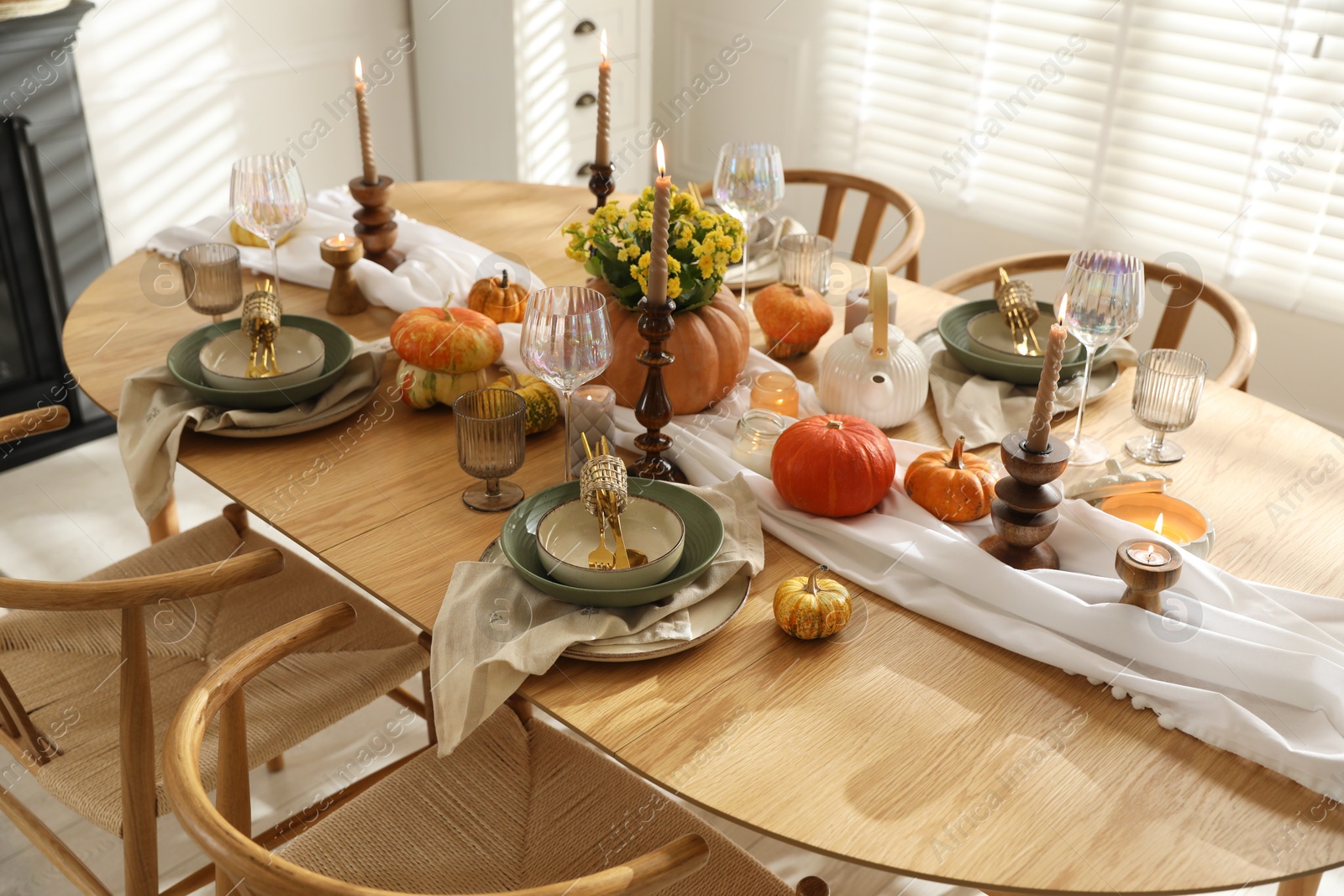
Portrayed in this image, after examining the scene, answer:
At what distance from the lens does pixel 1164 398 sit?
154 centimetres

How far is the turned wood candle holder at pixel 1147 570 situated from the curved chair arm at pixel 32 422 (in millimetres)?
1457

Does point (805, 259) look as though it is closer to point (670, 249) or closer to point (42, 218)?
point (670, 249)

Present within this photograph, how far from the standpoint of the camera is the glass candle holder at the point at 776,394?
1559 mm

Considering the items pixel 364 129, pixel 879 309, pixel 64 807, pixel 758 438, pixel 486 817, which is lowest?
pixel 64 807

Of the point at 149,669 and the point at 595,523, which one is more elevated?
the point at 595,523

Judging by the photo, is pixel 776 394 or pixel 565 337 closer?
pixel 565 337

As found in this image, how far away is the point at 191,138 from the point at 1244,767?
3.21m

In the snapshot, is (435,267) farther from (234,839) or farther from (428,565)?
(234,839)

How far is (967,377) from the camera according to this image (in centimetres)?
172

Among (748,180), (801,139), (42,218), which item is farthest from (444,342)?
(801,139)

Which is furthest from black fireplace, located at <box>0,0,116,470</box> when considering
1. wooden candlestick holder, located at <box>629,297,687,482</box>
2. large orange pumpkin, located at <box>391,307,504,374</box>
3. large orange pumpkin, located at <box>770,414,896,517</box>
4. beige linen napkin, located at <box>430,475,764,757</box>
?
large orange pumpkin, located at <box>770,414,896,517</box>

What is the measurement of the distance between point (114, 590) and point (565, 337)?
1.96ft

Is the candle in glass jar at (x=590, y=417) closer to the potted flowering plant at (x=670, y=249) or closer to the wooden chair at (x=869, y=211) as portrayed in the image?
the potted flowering plant at (x=670, y=249)

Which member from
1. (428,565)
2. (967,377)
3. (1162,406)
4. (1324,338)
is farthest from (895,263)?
(1324,338)
